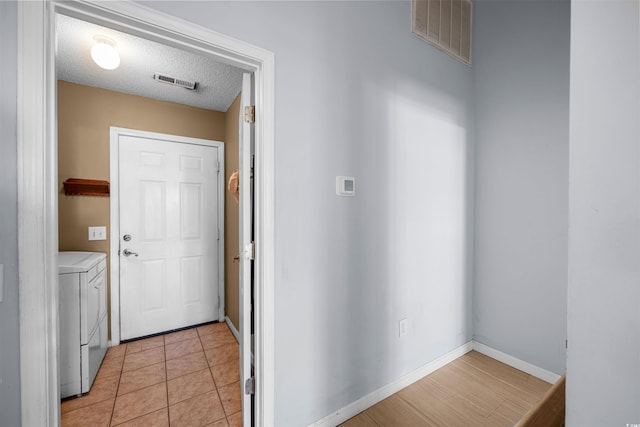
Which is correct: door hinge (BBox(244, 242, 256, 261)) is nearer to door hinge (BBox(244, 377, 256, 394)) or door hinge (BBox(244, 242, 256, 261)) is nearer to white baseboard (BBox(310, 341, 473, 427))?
door hinge (BBox(244, 377, 256, 394))

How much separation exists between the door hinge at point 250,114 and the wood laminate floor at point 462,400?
1.87 m

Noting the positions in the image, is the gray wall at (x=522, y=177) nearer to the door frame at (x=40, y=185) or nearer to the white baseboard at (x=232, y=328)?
the white baseboard at (x=232, y=328)

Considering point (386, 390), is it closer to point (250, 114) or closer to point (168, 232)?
point (250, 114)

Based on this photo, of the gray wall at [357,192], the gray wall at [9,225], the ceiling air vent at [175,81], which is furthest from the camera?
the ceiling air vent at [175,81]

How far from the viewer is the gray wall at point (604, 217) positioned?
17.4 inches

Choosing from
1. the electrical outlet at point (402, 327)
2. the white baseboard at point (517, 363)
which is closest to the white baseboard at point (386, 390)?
the white baseboard at point (517, 363)

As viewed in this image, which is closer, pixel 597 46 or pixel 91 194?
pixel 597 46

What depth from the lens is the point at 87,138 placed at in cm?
254

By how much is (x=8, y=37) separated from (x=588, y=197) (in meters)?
1.68

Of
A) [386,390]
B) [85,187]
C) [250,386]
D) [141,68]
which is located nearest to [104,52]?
[141,68]

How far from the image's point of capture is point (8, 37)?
0.88 metres

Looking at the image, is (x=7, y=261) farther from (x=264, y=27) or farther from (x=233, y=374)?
(x=233, y=374)

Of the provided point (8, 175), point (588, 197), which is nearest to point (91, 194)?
point (8, 175)

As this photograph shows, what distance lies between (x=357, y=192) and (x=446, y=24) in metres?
1.69
